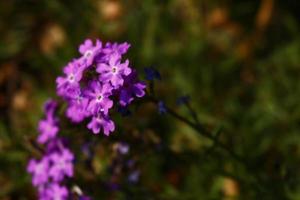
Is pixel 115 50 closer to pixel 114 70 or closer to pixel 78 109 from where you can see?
pixel 114 70

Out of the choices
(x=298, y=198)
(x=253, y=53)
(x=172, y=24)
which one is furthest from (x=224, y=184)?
(x=172, y=24)

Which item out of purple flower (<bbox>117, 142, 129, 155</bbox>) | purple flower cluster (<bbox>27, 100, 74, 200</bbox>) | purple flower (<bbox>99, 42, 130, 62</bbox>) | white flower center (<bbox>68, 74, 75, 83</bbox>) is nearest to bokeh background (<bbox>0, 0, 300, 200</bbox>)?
purple flower (<bbox>117, 142, 129, 155</bbox>)

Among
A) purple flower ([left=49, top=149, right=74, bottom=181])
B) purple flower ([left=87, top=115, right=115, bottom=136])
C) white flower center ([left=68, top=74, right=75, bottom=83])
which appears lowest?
purple flower ([left=87, top=115, right=115, bottom=136])

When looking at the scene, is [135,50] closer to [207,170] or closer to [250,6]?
[250,6]

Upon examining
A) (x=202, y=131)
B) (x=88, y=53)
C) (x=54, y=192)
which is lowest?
(x=54, y=192)

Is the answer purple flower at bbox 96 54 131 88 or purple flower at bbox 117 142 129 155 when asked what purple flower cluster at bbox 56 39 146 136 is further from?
purple flower at bbox 117 142 129 155

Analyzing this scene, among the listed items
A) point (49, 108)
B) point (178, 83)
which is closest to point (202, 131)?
point (49, 108)

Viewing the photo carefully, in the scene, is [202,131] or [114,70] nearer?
[114,70]
